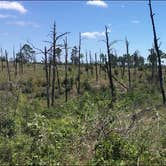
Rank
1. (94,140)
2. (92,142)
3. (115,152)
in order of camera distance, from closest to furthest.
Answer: (115,152)
(92,142)
(94,140)

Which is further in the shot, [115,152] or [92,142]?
[92,142]

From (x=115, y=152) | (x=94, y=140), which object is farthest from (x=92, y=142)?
(x=115, y=152)

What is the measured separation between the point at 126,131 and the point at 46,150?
2.34 meters

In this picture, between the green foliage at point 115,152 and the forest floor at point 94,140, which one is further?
the forest floor at point 94,140

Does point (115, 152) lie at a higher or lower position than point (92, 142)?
lower

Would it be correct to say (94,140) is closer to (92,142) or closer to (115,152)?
(92,142)

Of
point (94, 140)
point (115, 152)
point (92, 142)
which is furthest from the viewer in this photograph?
point (94, 140)

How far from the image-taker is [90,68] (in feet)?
259

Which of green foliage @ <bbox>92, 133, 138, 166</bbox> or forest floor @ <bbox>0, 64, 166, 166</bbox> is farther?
forest floor @ <bbox>0, 64, 166, 166</bbox>

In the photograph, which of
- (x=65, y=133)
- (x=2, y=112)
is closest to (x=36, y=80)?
(x=2, y=112)

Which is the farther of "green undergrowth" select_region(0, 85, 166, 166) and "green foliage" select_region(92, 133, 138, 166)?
"green undergrowth" select_region(0, 85, 166, 166)

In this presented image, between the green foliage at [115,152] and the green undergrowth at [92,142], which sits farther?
the green undergrowth at [92,142]

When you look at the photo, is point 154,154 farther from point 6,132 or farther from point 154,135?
point 6,132

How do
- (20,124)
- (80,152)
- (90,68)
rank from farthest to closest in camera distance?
(90,68) < (20,124) < (80,152)
